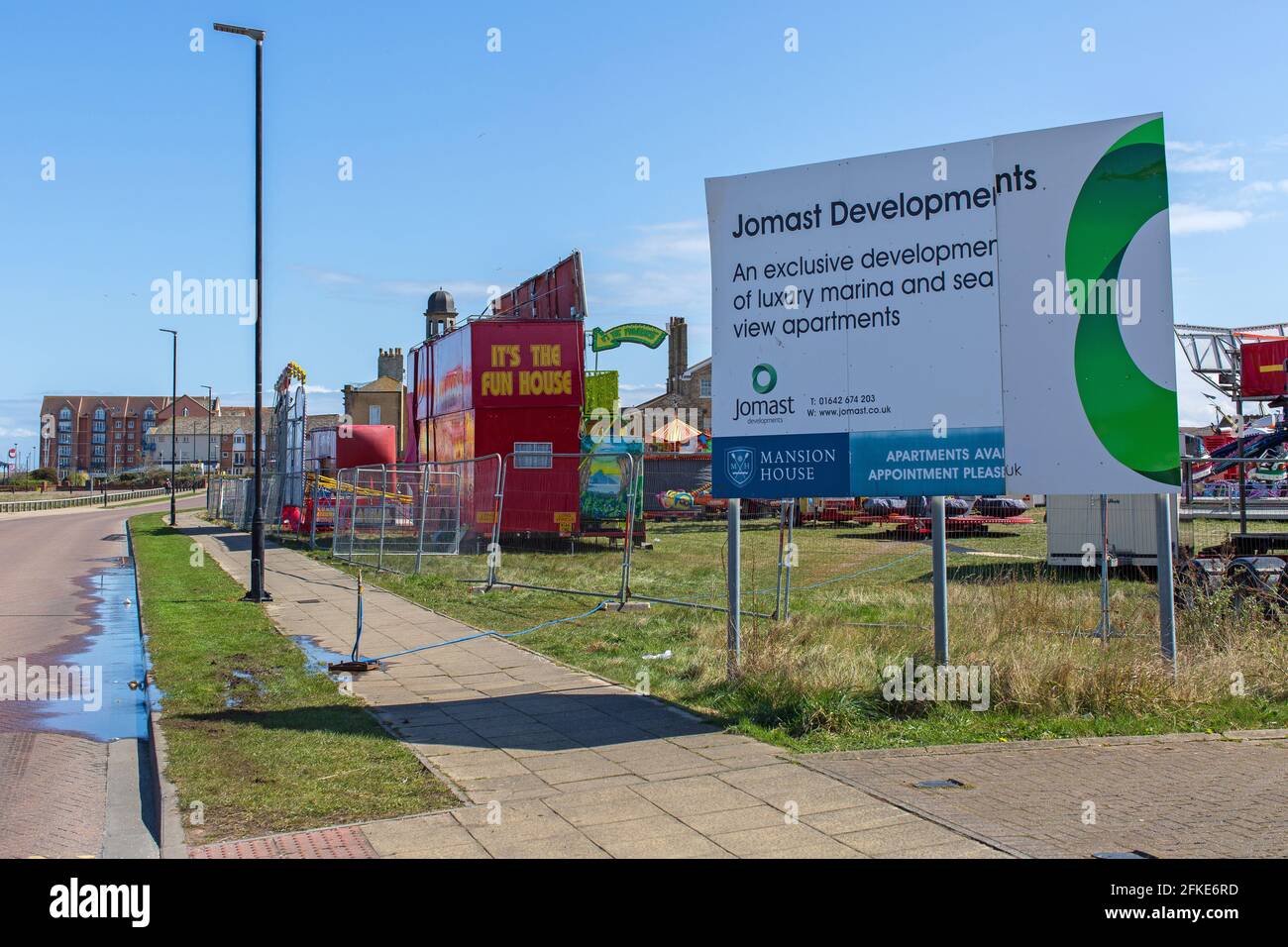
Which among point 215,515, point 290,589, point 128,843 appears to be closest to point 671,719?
point 128,843

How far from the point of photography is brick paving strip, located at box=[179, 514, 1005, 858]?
516 centimetres

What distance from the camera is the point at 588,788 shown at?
245 inches

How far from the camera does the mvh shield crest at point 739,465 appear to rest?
906 cm

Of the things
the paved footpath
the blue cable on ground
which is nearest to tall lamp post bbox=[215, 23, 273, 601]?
the blue cable on ground

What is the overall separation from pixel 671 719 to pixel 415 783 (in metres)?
2.22

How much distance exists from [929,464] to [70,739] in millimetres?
6949

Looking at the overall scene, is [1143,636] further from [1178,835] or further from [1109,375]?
[1178,835]

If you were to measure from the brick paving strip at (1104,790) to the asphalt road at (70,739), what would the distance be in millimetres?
4219

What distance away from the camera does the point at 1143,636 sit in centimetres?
898

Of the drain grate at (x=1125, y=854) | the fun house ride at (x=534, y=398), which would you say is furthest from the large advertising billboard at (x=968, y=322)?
the fun house ride at (x=534, y=398)

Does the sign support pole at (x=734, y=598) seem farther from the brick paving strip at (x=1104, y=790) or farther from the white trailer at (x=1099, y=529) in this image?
the white trailer at (x=1099, y=529)

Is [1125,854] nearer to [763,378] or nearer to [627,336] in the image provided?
[763,378]

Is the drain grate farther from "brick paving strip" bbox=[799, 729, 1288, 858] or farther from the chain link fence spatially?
the chain link fence

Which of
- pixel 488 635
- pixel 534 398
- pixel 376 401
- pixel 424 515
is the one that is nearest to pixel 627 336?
pixel 534 398
